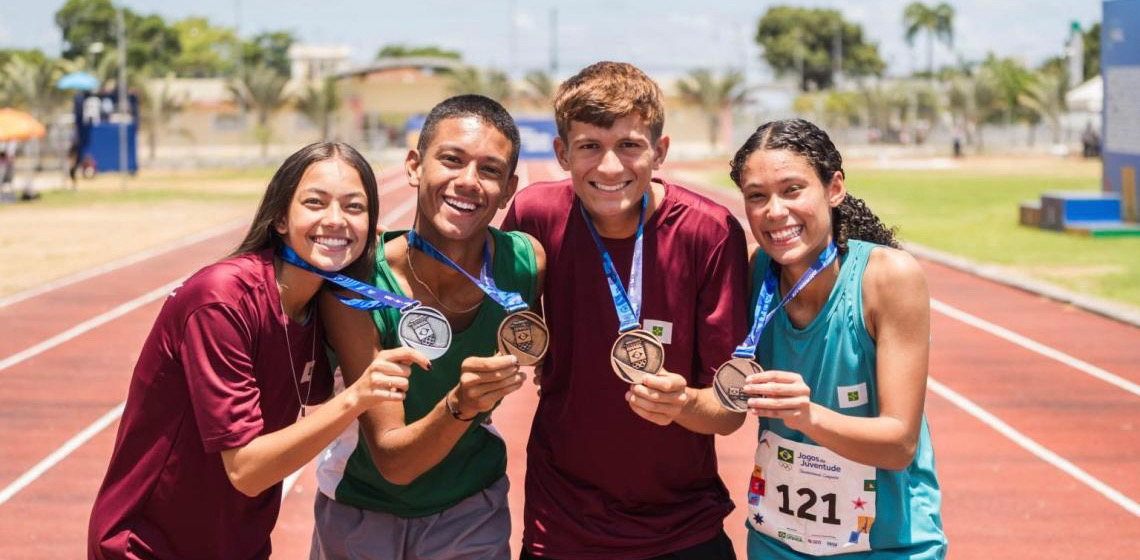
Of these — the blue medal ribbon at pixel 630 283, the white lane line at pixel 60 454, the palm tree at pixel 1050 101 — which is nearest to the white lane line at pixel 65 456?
the white lane line at pixel 60 454

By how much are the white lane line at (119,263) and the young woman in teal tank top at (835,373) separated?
12.9 m

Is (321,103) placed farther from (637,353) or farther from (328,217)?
(637,353)

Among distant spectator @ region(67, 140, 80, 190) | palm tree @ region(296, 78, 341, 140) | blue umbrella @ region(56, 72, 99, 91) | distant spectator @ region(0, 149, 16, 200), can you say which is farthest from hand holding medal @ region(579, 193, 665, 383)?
palm tree @ region(296, 78, 341, 140)

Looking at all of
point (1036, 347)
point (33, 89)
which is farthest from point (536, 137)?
point (1036, 347)

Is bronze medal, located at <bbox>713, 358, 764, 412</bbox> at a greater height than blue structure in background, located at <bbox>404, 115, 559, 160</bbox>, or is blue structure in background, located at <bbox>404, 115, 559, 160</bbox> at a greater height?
blue structure in background, located at <bbox>404, 115, 559, 160</bbox>

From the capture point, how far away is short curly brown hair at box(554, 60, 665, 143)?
311cm

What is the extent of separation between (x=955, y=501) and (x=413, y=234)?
14.6 ft

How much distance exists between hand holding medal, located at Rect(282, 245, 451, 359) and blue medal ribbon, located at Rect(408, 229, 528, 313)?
14 centimetres

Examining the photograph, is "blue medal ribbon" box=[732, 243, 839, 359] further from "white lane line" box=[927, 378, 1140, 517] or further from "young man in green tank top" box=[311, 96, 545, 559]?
"white lane line" box=[927, 378, 1140, 517]

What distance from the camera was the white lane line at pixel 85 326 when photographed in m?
11.0

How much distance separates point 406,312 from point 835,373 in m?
1.02

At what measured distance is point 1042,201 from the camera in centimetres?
2203

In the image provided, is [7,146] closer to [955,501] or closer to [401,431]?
[955,501]

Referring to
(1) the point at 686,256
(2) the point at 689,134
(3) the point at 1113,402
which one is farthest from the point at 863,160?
(1) the point at 686,256
